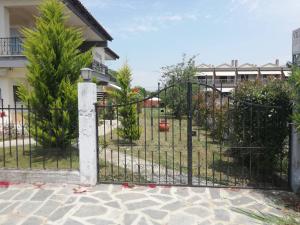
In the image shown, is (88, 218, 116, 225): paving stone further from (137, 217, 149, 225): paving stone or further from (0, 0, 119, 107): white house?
(0, 0, 119, 107): white house

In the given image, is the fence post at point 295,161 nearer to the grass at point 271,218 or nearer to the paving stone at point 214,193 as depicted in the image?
the grass at point 271,218

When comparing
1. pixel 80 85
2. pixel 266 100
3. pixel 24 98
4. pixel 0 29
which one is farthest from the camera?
pixel 0 29

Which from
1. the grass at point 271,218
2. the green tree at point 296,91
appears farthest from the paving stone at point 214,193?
the green tree at point 296,91

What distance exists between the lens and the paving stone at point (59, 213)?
4.25 m

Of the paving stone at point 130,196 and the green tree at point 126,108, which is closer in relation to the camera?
the paving stone at point 130,196

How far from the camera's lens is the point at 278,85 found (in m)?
5.91

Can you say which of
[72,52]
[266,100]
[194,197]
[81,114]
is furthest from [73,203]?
[266,100]

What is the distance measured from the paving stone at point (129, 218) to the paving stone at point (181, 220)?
1.91 feet

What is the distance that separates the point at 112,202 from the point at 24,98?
12.8ft

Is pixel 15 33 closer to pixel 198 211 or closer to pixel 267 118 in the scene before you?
pixel 267 118

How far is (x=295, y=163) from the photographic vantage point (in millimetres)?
5227

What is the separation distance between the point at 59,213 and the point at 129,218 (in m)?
1.19

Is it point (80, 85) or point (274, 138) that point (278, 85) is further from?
point (80, 85)

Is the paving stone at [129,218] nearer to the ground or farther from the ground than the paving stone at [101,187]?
nearer to the ground
